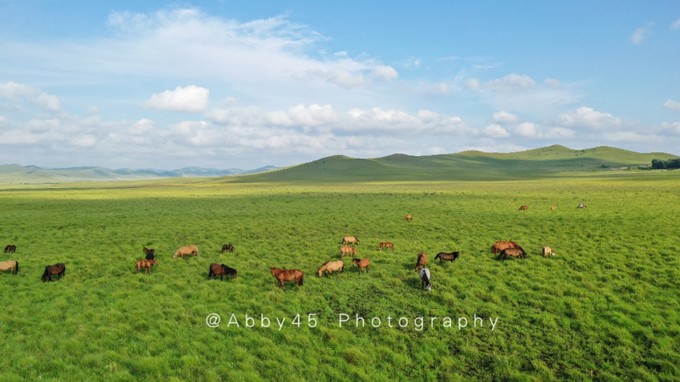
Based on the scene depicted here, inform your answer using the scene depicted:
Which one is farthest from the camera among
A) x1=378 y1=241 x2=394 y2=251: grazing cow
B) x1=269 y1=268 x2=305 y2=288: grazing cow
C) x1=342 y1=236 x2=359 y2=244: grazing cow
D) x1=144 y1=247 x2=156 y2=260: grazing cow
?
x1=342 y1=236 x2=359 y2=244: grazing cow

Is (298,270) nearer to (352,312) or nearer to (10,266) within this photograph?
(352,312)

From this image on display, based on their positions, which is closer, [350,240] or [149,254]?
[149,254]

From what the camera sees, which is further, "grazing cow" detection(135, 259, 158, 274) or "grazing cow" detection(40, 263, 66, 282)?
"grazing cow" detection(135, 259, 158, 274)

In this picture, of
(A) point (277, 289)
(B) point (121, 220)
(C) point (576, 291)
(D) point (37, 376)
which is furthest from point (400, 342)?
(B) point (121, 220)

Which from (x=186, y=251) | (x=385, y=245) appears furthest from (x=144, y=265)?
(x=385, y=245)

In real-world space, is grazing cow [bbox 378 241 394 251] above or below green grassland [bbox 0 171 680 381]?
above

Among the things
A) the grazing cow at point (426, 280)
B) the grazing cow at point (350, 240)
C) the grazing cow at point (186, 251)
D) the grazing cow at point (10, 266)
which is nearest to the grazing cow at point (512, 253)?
the grazing cow at point (426, 280)

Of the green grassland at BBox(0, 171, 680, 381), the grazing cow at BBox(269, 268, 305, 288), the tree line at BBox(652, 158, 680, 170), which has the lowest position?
the green grassland at BBox(0, 171, 680, 381)

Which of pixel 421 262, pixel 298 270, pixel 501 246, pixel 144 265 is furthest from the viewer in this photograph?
pixel 501 246

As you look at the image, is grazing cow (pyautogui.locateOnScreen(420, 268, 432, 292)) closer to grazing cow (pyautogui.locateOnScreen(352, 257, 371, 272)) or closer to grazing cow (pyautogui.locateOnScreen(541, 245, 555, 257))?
grazing cow (pyautogui.locateOnScreen(352, 257, 371, 272))

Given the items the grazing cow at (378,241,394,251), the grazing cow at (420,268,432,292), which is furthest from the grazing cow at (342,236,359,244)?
the grazing cow at (420,268,432,292)

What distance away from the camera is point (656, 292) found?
15367mm

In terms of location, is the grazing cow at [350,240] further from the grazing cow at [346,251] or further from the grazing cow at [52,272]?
the grazing cow at [52,272]

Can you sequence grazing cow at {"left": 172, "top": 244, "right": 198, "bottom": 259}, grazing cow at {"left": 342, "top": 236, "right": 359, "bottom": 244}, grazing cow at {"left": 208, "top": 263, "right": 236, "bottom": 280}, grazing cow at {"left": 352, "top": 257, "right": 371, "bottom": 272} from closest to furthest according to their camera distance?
1. grazing cow at {"left": 208, "top": 263, "right": 236, "bottom": 280}
2. grazing cow at {"left": 352, "top": 257, "right": 371, "bottom": 272}
3. grazing cow at {"left": 172, "top": 244, "right": 198, "bottom": 259}
4. grazing cow at {"left": 342, "top": 236, "right": 359, "bottom": 244}
